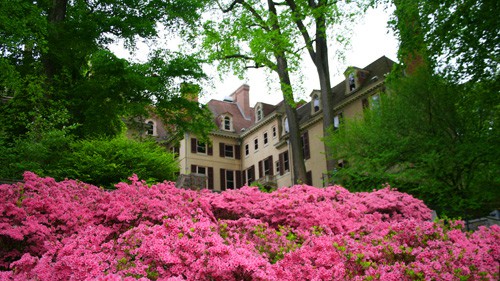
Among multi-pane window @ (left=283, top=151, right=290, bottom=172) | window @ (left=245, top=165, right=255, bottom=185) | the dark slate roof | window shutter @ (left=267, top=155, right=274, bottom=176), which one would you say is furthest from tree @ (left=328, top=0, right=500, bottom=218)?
the dark slate roof

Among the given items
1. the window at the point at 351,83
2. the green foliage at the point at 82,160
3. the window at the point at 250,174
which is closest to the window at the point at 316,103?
the window at the point at 351,83

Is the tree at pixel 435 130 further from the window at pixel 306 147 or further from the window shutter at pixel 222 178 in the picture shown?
the window shutter at pixel 222 178

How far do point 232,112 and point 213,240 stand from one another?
41696 mm

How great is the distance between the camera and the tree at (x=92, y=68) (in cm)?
1744

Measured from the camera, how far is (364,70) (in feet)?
110

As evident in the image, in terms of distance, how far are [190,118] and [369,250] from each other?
52.9 feet

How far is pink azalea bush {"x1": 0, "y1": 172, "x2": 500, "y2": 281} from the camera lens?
19.1ft

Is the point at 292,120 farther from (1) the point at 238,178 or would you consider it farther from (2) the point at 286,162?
(1) the point at 238,178

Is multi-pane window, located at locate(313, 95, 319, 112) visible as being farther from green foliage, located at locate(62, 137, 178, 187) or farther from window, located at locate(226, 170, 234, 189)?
green foliage, located at locate(62, 137, 178, 187)

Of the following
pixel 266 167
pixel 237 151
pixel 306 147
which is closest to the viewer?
pixel 306 147

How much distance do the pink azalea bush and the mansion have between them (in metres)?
24.0

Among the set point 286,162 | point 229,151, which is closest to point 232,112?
point 229,151

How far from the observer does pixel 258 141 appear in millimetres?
43438

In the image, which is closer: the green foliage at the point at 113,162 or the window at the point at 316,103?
the green foliage at the point at 113,162
